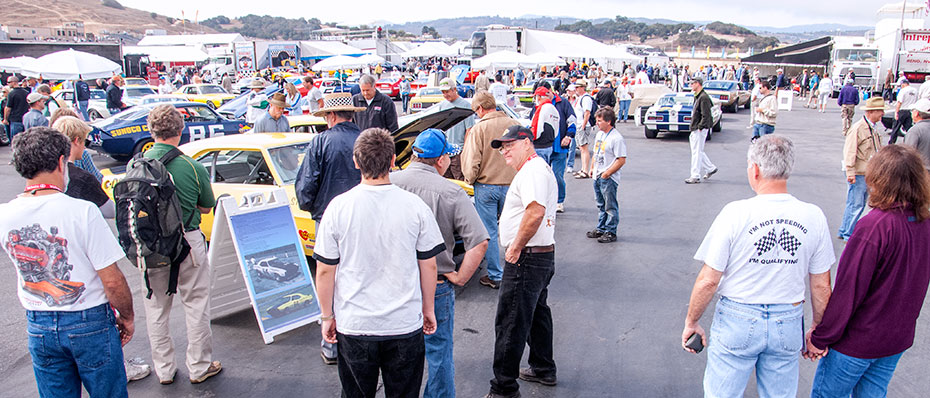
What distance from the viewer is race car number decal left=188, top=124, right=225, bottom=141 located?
12.3 meters

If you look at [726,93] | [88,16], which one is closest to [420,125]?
[726,93]

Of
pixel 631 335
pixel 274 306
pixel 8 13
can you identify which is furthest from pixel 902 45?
pixel 8 13

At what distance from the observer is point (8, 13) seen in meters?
110

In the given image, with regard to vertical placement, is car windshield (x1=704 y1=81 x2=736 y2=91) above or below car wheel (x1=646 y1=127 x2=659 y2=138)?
above

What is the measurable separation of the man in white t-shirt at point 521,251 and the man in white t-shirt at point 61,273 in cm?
216

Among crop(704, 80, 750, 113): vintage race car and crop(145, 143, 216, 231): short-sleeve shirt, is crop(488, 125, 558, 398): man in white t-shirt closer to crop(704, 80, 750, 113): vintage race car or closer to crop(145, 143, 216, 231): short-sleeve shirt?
crop(145, 143, 216, 231): short-sleeve shirt

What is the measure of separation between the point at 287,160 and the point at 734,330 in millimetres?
4864

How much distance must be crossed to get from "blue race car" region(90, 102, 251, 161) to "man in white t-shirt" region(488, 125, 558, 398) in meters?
10.3

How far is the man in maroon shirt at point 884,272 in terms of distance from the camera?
8.71 feet

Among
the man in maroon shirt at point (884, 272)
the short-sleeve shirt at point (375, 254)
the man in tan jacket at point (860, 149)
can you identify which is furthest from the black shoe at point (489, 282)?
the man in tan jacket at point (860, 149)

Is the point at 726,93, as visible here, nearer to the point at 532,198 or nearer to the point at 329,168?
the point at 329,168

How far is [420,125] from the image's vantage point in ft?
19.3

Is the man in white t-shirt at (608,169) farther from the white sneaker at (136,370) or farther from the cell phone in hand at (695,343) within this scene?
the white sneaker at (136,370)

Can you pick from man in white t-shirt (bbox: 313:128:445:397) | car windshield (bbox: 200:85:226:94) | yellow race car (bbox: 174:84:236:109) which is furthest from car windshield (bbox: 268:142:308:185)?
car windshield (bbox: 200:85:226:94)
